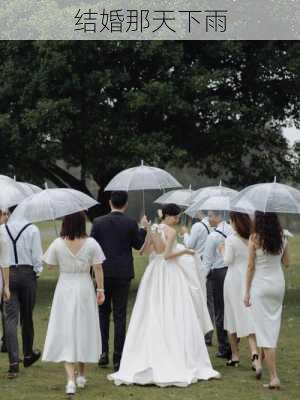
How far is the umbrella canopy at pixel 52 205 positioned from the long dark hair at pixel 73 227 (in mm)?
59

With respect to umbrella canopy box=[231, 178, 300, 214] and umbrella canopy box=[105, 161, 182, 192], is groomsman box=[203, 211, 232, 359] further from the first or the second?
umbrella canopy box=[231, 178, 300, 214]

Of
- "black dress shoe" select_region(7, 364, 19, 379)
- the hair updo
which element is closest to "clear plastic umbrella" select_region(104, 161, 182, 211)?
the hair updo

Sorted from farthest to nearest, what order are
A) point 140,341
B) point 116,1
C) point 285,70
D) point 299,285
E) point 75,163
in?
1. point 299,285
2. point 75,163
3. point 285,70
4. point 116,1
5. point 140,341

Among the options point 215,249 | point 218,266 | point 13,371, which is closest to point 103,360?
point 13,371

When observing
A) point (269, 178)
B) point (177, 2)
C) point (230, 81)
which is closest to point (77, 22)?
point (177, 2)

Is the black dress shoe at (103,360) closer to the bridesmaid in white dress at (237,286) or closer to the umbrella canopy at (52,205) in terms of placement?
the bridesmaid in white dress at (237,286)

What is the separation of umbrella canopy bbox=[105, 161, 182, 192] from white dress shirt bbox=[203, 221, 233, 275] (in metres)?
0.89

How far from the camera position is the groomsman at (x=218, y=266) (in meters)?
11.8

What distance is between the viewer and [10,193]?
11.5 meters

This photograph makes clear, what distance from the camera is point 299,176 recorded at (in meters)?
22.1

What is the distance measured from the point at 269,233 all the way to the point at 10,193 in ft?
12.0

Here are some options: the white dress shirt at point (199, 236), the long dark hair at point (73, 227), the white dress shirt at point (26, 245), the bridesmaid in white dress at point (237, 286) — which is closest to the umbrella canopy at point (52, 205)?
the long dark hair at point (73, 227)

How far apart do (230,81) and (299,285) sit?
26.3 feet

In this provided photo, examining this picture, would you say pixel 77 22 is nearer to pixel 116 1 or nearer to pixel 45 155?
pixel 116 1
